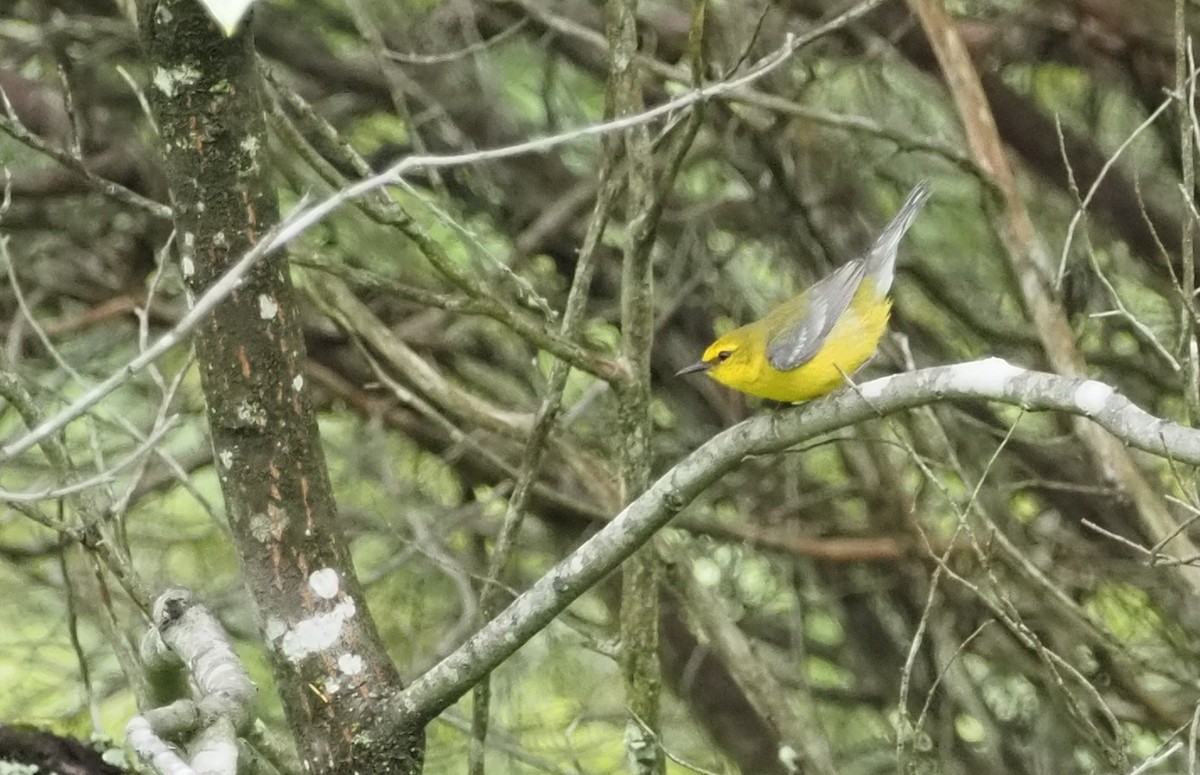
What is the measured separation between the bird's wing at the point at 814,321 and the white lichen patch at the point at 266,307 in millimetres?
1532

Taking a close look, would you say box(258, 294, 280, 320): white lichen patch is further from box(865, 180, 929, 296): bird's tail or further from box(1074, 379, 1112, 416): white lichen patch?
box(865, 180, 929, 296): bird's tail

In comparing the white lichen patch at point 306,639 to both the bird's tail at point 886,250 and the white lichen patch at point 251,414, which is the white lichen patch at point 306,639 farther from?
the bird's tail at point 886,250

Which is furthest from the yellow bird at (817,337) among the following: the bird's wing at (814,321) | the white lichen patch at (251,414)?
the white lichen patch at (251,414)

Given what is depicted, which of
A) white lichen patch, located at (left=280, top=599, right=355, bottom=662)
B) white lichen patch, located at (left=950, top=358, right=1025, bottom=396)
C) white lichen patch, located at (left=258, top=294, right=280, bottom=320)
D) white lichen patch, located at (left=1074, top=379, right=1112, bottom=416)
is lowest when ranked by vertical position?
white lichen patch, located at (left=1074, top=379, right=1112, bottom=416)

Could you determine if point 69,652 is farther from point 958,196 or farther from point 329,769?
point 958,196

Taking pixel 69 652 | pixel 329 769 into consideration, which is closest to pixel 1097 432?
pixel 329 769

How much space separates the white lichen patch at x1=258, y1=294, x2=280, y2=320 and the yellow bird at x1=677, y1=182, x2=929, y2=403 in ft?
5.03

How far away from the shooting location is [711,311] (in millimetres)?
5312

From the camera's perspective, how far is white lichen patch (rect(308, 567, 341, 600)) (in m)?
2.53

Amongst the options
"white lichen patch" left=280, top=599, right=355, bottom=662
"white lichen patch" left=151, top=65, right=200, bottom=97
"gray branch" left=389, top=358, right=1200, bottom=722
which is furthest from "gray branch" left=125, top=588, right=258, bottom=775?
"white lichen patch" left=151, top=65, right=200, bottom=97

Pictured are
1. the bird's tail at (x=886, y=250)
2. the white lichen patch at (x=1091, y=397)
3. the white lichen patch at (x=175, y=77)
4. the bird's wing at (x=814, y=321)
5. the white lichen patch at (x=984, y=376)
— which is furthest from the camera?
the bird's tail at (x=886, y=250)

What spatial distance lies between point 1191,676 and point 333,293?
307 cm

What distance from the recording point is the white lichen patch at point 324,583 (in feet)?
8.30

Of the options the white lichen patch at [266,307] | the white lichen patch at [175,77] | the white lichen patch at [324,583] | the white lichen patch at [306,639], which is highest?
the white lichen patch at [175,77]
